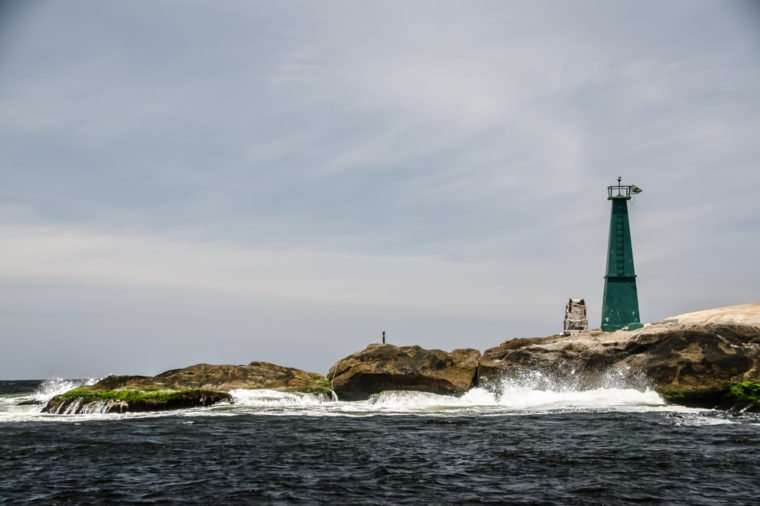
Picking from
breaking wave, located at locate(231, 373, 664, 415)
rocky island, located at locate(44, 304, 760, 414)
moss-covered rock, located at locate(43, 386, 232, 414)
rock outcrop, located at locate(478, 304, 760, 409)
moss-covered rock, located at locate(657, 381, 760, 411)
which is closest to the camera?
moss-covered rock, located at locate(657, 381, 760, 411)

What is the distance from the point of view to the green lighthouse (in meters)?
53.1

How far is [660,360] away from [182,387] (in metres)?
27.7

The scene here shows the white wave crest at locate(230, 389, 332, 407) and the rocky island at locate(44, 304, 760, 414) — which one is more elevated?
the rocky island at locate(44, 304, 760, 414)

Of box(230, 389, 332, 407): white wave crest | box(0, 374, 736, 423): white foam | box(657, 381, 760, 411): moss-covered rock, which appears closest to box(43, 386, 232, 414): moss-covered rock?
box(0, 374, 736, 423): white foam

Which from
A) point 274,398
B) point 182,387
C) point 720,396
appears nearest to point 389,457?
point 274,398

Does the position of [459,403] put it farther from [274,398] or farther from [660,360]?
[660,360]

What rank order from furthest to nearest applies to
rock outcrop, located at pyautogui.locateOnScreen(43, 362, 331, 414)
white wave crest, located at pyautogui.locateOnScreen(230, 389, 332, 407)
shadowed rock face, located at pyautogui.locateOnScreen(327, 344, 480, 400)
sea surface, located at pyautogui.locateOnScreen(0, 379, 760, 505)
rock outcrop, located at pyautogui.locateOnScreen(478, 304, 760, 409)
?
shadowed rock face, located at pyautogui.locateOnScreen(327, 344, 480, 400) → white wave crest, located at pyautogui.locateOnScreen(230, 389, 332, 407) → rock outcrop, located at pyautogui.locateOnScreen(43, 362, 331, 414) → rock outcrop, located at pyautogui.locateOnScreen(478, 304, 760, 409) → sea surface, located at pyautogui.locateOnScreen(0, 379, 760, 505)

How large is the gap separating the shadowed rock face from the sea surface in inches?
233

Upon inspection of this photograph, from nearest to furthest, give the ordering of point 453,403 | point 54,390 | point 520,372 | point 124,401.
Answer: point 124,401
point 453,403
point 520,372
point 54,390

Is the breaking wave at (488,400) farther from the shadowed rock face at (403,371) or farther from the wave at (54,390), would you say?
the wave at (54,390)

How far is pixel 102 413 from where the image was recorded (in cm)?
3709

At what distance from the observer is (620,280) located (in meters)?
53.6

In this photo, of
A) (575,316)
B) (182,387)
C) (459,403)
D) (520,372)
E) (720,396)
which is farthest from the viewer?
(575,316)

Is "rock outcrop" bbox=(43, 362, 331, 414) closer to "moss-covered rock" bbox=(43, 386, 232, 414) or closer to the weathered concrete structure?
"moss-covered rock" bbox=(43, 386, 232, 414)
